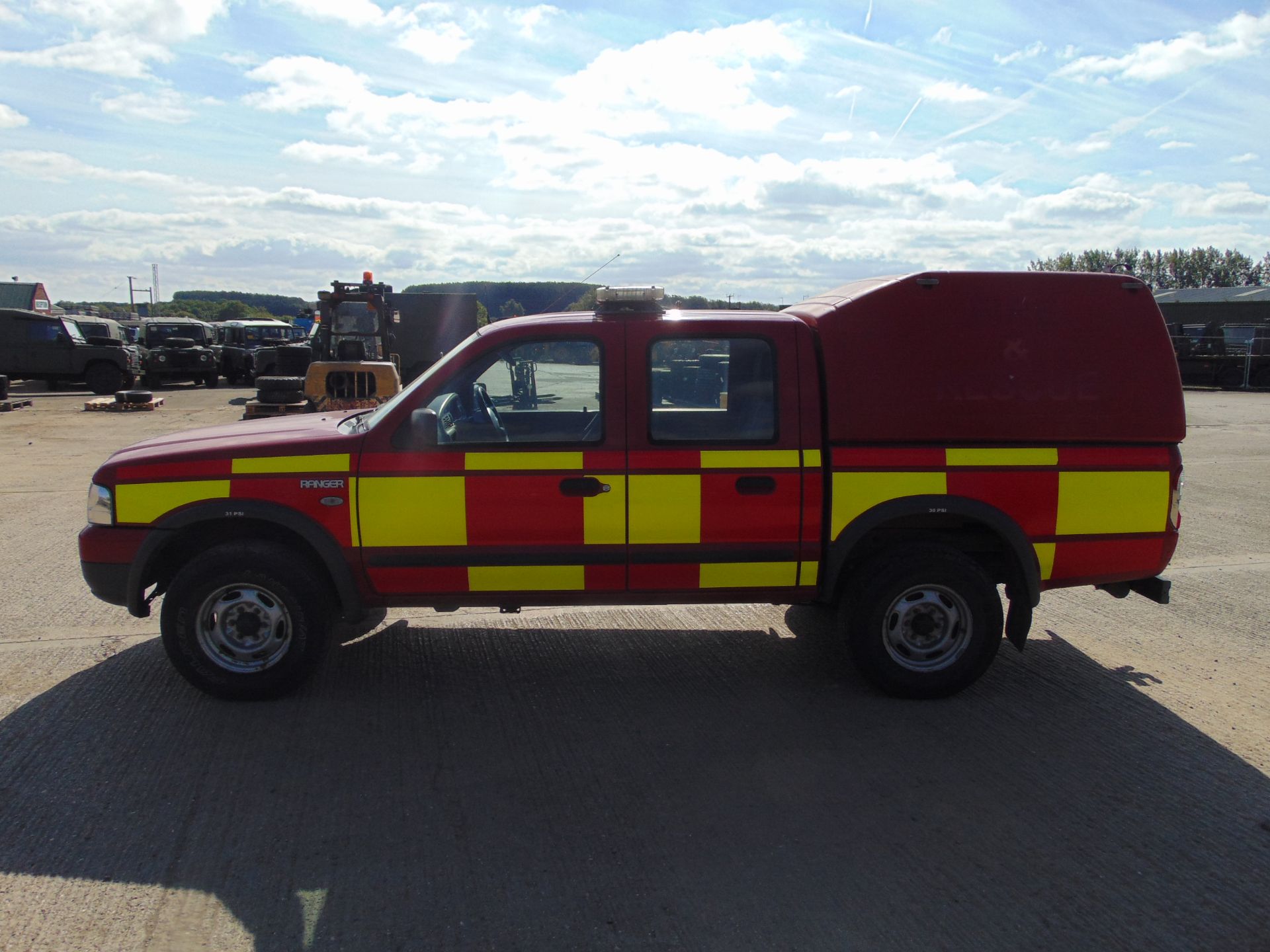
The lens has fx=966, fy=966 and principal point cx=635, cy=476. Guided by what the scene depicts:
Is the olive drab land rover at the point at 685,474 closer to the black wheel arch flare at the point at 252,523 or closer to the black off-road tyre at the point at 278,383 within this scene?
the black wheel arch flare at the point at 252,523

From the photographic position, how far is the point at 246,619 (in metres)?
4.64

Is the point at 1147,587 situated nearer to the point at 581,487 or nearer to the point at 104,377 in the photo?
the point at 581,487

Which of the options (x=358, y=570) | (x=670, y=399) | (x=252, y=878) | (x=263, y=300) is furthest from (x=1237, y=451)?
(x=263, y=300)

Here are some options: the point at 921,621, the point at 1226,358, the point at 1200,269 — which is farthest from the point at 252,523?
the point at 1200,269

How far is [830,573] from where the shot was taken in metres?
4.71

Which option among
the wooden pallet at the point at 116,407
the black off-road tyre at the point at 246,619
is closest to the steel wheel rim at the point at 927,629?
the black off-road tyre at the point at 246,619

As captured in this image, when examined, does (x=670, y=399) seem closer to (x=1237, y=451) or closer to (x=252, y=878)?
(x=252, y=878)

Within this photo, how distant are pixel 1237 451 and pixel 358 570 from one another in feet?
45.6

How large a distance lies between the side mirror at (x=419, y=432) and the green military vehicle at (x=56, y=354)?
2430 centimetres

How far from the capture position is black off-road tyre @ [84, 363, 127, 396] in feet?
82.5

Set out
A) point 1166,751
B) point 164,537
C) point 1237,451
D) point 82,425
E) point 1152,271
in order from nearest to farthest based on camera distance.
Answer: point 1166,751, point 164,537, point 1237,451, point 82,425, point 1152,271

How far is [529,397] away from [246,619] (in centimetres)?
172

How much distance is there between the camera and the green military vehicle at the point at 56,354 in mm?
24578

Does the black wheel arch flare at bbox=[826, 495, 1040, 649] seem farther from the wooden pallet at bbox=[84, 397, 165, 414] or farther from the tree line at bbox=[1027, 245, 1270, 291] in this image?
the tree line at bbox=[1027, 245, 1270, 291]
